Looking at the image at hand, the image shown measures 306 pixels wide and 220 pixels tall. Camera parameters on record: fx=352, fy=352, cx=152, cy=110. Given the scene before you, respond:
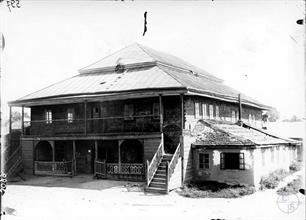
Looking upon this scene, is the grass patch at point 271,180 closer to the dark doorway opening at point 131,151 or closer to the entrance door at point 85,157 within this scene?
the dark doorway opening at point 131,151

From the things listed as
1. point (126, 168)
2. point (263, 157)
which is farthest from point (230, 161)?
point (126, 168)

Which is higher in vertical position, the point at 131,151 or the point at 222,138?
the point at 222,138

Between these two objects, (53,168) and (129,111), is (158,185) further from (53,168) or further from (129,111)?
(53,168)

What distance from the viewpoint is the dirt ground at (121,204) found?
47.4ft

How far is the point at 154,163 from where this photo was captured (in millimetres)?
21141

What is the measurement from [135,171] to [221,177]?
18.0ft

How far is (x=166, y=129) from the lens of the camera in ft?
78.0

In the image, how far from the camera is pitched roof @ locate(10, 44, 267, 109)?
23984 mm

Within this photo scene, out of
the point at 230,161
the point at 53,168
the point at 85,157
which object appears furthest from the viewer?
the point at 85,157

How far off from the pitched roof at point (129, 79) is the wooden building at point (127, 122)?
0.25ft

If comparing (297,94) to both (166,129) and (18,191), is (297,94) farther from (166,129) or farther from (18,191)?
(18,191)

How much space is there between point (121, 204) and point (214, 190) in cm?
585

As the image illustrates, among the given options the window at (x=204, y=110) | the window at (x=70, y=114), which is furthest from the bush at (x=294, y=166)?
the window at (x=70, y=114)

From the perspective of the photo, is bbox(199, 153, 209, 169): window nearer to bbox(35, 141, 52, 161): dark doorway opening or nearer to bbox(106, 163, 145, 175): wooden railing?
bbox(106, 163, 145, 175): wooden railing
